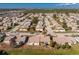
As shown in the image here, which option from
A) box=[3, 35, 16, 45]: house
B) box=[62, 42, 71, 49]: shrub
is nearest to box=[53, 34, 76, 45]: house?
box=[62, 42, 71, 49]: shrub

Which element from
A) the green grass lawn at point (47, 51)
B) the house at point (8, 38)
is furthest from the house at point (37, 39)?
the house at point (8, 38)

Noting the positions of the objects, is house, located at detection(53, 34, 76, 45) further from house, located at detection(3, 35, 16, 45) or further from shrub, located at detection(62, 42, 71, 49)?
house, located at detection(3, 35, 16, 45)

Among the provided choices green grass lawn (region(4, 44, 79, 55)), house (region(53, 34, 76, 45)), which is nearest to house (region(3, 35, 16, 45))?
green grass lawn (region(4, 44, 79, 55))

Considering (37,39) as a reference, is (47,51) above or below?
below

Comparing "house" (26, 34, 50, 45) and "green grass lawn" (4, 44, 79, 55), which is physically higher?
"house" (26, 34, 50, 45)

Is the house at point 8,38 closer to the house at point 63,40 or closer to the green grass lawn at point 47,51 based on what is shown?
the green grass lawn at point 47,51

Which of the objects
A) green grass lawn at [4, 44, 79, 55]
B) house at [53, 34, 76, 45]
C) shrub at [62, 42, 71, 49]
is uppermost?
house at [53, 34, 76, 45]

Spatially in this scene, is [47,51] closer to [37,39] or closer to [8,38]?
[37,39]

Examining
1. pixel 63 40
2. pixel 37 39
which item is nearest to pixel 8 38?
pixel 37 39

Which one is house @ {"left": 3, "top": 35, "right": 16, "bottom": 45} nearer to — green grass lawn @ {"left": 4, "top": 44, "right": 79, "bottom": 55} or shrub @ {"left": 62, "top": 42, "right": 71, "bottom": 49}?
green grass lawn @ {"left": 4, "top": 44, "right": 79, "bottom": 55}

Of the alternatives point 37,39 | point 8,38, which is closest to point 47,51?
point 37,39

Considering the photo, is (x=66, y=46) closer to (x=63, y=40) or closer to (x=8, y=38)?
(x=63, y=40)

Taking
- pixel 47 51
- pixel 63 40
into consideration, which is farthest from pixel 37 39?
pixel 63 40
